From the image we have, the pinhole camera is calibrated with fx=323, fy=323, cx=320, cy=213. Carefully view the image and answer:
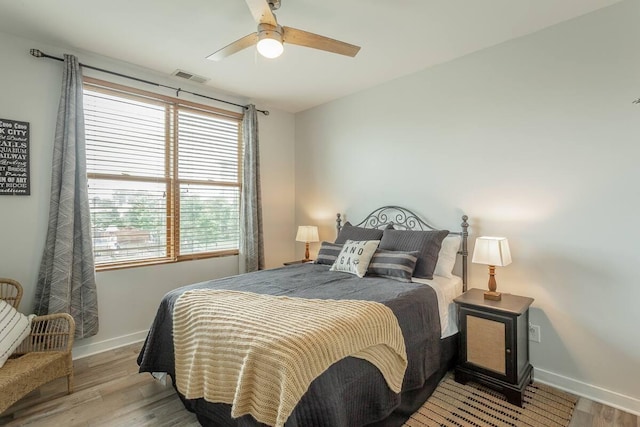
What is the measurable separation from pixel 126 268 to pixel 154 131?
1416mm

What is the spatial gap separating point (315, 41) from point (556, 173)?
2.00 meters

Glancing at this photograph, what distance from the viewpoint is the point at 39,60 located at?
2.71 meters

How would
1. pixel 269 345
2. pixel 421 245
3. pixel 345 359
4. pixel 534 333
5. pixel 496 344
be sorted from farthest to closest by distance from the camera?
pixel 421 245
pixel 534 333
pixel 496 344
pixel 345 359
pixel 269 345

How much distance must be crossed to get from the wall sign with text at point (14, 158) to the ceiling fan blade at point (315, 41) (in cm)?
234

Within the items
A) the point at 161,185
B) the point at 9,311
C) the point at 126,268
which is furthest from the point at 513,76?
the point at 9,311

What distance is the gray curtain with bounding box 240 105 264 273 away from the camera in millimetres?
3932

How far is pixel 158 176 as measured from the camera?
3.40 meters

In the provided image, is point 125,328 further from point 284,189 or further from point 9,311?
point 284,189

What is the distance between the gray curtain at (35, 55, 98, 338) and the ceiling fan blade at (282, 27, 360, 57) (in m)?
2.08

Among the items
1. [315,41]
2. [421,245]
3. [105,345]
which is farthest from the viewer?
[105,345]

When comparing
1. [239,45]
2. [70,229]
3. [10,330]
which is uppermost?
[239,45]

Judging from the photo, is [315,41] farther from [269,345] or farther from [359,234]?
[359,234]

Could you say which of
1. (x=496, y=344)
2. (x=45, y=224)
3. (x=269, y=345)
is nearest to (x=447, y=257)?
(x=496, y=344)

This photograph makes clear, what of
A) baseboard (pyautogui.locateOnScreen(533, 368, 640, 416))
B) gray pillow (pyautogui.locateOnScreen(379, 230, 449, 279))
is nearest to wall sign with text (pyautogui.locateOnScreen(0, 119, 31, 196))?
gray pillow (pyautogui.locateOnScreen(379, 230, 449, 279))
